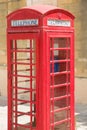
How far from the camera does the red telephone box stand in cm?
496

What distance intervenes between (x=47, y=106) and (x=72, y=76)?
0.68m

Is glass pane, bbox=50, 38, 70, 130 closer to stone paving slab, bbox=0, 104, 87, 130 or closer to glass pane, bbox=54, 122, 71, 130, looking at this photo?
glass pane, bbox=54, 122, 71, 130

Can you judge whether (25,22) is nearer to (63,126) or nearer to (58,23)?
(58,23)

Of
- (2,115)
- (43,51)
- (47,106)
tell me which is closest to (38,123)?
(47,106)

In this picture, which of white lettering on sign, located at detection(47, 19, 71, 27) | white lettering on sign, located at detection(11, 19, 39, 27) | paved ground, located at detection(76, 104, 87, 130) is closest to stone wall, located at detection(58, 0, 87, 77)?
paved ground, located at detection(76, 104, 87, 130)

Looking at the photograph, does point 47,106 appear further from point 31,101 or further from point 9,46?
point 9,46

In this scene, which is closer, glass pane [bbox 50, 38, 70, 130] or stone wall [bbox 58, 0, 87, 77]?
glass pane [bbox 50, 38, 70, 130]

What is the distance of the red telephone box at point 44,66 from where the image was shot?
4965 mm

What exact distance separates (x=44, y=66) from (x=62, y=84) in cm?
55

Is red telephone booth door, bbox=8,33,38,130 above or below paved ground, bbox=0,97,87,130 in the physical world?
above

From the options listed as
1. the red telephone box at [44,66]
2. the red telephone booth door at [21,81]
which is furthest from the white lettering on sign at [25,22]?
the red telephone booth door at [21,81]

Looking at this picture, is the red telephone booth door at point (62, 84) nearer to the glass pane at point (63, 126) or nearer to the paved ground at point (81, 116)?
the glass pane at point (63, 126)

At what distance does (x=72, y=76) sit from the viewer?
217 inches

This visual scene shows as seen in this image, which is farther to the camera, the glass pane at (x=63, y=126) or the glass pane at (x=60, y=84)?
the glass pane at (x=63, y=126)
